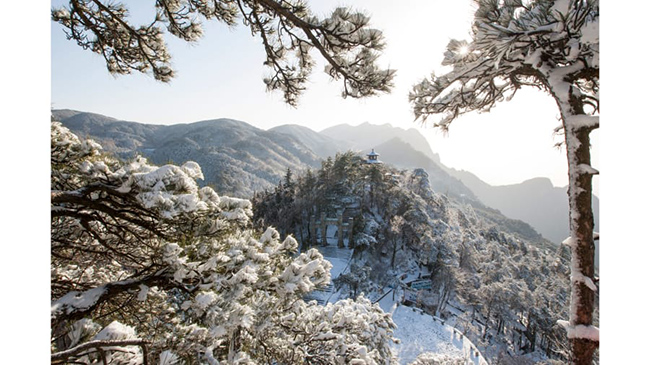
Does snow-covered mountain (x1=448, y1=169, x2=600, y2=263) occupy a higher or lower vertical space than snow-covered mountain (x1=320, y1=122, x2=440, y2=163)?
lower

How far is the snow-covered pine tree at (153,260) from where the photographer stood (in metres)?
1.52

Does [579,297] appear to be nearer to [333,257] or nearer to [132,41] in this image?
[132,41]

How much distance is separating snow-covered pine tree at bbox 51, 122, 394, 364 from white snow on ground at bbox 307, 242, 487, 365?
7.38 meters

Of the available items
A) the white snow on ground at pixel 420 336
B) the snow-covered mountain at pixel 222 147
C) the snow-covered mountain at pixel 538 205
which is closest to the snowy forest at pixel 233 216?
the white snow on ground at pixel 420 336

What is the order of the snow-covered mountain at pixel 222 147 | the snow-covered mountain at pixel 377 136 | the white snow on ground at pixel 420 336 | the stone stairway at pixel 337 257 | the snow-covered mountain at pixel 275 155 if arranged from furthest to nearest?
1. the snow-covered mountain at pixel 377 136
2. the snow-covered mountain at pixel 222 147
3. the snow-covered mountain at pixel 275 155
4. the stone stairway at pixel 337 257
5. the white snow on ground at pixel 420 336

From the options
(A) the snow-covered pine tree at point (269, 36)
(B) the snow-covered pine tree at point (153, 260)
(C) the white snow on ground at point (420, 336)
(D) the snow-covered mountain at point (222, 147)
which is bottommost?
(C) the white snow on ground at point (420, 336)

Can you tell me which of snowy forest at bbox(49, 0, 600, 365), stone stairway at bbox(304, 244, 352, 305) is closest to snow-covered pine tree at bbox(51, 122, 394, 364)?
→ snowy forest at bbox(49, 0, 600, 365)

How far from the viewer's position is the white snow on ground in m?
11.6

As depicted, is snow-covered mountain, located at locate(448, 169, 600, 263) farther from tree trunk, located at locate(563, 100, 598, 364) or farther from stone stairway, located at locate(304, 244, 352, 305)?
tree trunk, located at locate(563, 100, 598, 364)

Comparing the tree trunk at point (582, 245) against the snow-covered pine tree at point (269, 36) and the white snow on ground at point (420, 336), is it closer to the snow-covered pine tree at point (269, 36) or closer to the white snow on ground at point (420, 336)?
the snow-covered pine tree at point (269, 36)

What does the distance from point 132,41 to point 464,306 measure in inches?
1022

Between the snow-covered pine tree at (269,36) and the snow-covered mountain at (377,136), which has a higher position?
the snow-covered mountain at (377,136)

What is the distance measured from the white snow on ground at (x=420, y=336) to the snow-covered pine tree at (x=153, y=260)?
738 centimetres
